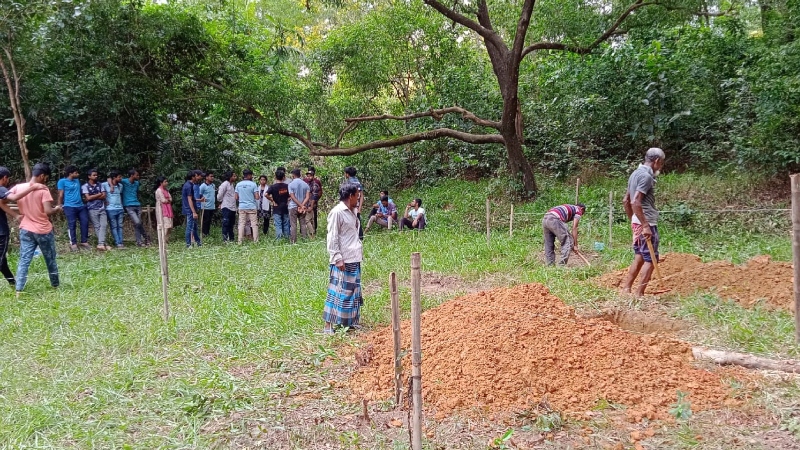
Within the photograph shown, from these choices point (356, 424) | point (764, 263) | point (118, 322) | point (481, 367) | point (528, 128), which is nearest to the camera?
point (356, 424)

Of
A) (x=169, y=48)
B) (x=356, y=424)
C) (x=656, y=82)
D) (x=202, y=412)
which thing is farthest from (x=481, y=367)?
(x=169, y=48)

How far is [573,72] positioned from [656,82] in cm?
248

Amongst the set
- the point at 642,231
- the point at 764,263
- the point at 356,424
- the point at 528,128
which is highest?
the point at 528,128

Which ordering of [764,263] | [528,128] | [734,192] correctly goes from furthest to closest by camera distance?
[528,128] → [734,192] → [764,263]

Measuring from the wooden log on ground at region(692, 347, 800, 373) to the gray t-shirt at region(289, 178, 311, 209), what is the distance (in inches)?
328

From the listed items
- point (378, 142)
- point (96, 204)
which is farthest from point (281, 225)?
point (96, 204)

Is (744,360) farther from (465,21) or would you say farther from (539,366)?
(465,21)

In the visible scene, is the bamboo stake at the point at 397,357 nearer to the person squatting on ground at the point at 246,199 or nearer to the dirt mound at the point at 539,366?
the dirt mound at the point at 539,366

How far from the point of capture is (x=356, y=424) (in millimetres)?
3607

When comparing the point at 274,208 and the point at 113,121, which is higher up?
the point at 113,121

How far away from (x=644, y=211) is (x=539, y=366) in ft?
9.10

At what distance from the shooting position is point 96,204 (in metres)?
11.1

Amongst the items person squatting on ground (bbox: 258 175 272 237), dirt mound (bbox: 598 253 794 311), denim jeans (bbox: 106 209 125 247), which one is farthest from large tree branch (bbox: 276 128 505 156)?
dirt mound (bbox: 598 253 794 311)

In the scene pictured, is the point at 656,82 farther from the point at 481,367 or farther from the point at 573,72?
the point at 481,367
